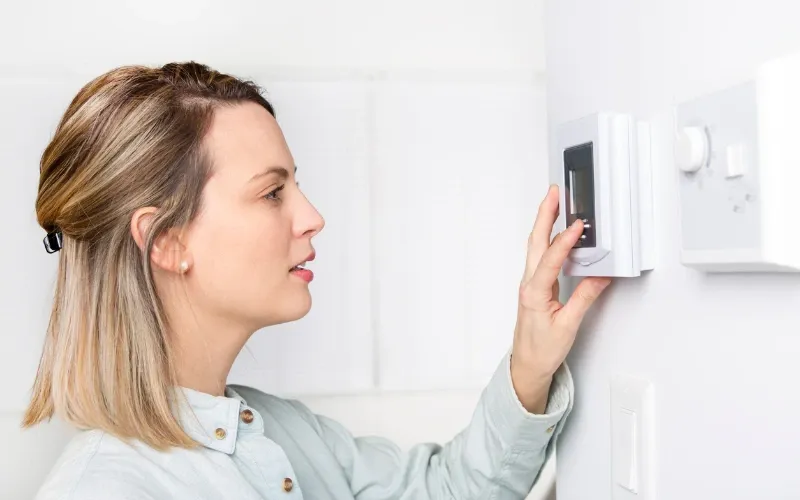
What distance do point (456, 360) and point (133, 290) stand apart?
1.85ft

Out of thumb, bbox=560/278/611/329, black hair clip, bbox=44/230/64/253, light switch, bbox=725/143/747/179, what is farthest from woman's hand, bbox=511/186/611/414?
black hair clip, bbox=44/230/64/253

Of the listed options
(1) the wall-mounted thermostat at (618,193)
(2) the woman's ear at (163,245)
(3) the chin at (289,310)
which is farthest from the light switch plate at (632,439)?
(2) the woman's ear at (163,245)

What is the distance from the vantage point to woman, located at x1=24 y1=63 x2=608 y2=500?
0.94 m

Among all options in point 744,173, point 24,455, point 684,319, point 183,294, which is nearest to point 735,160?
point 744,173

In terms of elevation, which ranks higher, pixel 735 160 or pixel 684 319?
pixel 735 160

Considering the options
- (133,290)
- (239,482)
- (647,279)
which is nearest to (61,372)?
(133,290)

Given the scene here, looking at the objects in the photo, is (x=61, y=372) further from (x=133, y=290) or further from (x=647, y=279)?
(x=647, y=279)

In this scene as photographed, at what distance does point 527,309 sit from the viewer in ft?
2.89

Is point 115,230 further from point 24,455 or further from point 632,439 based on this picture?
point 632,439

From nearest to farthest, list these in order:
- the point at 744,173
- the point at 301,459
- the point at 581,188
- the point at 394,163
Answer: the point at 744,173 < the point at 581,188 < the point at 301,459 < the point at 394,163

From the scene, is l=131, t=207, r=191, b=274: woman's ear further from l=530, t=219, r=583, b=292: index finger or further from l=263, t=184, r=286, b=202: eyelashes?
l=530, t=219, r=583, b=292: index finger

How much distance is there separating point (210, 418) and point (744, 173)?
2.34ft

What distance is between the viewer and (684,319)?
2.15 ft

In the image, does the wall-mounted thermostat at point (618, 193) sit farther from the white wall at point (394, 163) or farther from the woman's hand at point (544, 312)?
the white wall at point (394, 163)
